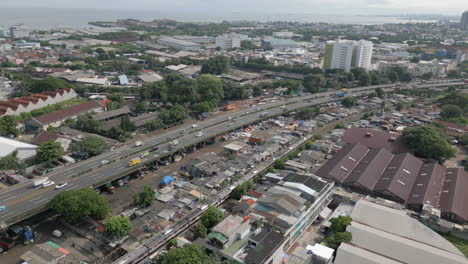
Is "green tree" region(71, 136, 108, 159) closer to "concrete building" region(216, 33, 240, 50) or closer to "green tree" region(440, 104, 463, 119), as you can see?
"green tree" region(440, 104, 463, 119)

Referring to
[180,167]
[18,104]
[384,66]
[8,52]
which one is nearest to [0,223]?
[180,167]

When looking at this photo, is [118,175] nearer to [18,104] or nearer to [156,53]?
[18,104]

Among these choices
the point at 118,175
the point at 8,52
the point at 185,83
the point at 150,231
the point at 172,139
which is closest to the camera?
the point at 150,231

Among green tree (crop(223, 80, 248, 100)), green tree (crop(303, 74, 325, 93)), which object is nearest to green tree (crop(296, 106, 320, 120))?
green tree (crop(223, 80, 248, 100))

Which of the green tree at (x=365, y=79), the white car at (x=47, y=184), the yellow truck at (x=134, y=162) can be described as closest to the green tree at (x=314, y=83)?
the green tree at (x=365, y=79)

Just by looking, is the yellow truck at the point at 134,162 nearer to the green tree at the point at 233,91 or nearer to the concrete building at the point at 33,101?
the concrete building at the point at 33,101

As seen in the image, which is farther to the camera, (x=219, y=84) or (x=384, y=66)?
(x=384, y=66)

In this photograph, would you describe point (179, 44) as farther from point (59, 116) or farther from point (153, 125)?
point (153, 125)
